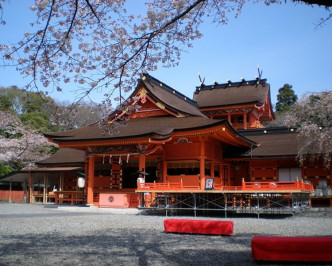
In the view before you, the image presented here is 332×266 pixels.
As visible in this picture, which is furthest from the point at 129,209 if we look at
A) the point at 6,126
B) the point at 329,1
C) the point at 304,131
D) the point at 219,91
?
the point at 6,126

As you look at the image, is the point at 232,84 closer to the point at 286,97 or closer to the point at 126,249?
the point at 286,97

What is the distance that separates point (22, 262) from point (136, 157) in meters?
15.8

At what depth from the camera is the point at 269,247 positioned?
732 cm

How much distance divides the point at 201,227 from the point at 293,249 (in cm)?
438

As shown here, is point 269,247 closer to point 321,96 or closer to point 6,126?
point 321,96

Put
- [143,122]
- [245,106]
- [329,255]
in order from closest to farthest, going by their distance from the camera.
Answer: [329,255]
[143,122]
[245,106]

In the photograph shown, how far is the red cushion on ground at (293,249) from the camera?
7.04 meters

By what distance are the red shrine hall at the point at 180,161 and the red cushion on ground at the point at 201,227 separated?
651cm

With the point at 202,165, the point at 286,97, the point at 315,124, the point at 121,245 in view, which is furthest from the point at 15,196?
the point at 286,97

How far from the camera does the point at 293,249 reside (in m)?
7.21

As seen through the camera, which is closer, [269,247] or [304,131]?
[269,247]

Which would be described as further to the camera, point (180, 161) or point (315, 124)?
point (315, 124)

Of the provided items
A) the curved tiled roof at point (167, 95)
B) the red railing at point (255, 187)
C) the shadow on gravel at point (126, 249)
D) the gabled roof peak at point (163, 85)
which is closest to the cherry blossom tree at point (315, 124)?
the red railing at point (255, 187)

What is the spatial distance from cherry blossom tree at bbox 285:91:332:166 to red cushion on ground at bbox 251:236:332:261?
1504 centimetres
